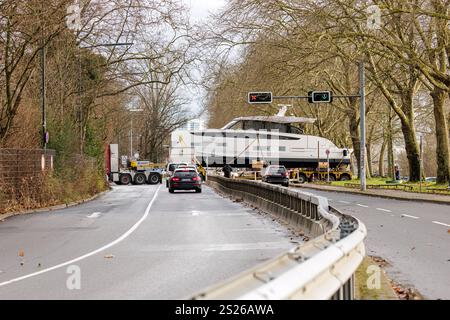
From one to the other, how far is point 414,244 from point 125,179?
55469mm

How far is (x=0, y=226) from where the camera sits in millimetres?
21250

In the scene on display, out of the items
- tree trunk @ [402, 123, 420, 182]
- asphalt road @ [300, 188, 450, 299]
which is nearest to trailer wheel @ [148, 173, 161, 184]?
tree trunk @ [402, 123, 420, 182]

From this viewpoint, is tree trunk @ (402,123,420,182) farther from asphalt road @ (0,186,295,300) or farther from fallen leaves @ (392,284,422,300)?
fallen leaves @ (392,284,422,300)

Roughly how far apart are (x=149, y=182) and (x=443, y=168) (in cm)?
3265

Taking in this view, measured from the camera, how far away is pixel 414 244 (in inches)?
579

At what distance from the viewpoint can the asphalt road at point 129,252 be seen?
33.0 feet

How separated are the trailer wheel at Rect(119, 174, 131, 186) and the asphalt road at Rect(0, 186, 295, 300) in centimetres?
4341

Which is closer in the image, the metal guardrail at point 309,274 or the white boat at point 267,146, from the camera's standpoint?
the metal guardrail at point 309,274

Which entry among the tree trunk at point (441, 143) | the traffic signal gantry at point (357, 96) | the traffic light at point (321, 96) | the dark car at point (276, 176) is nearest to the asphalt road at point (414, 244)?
the traffic signal gantry at point (357, 96)

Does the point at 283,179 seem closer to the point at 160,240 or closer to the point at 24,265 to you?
the point at 160,240

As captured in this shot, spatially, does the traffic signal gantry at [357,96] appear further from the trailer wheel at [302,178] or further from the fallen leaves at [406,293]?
the fallen leaves at [406,293]

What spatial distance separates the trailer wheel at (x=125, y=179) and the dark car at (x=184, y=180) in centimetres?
2282

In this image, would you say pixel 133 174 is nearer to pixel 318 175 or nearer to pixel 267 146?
pixel 267 146
